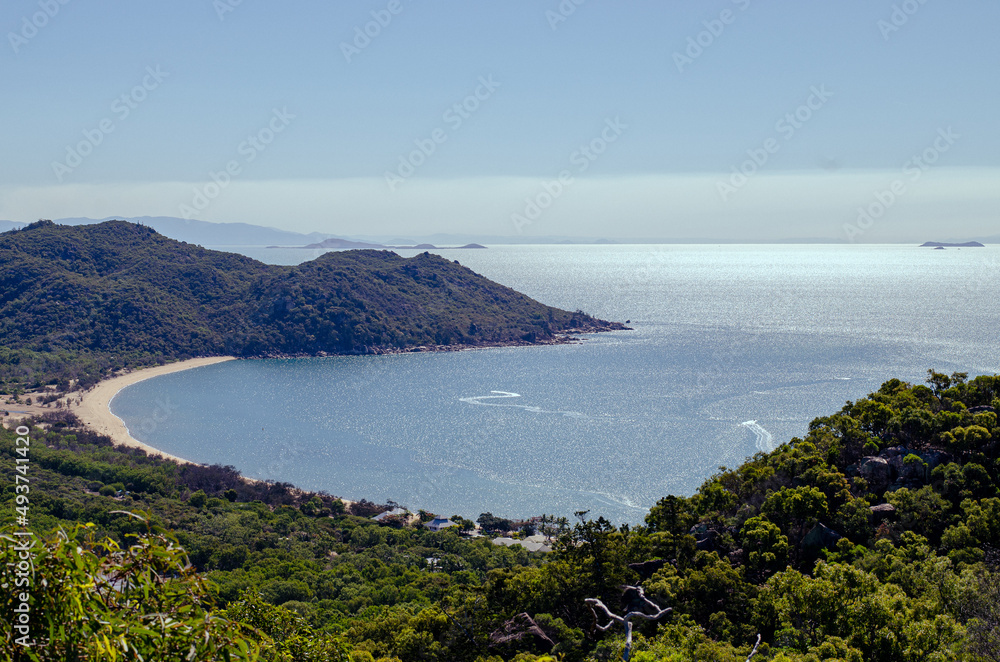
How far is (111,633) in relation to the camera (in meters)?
3.44

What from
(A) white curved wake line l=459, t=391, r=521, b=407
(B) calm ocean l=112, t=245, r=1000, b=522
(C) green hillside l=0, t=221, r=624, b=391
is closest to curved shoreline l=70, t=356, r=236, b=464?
(B) calm ocean l=112, t=245, r=1000, b=522

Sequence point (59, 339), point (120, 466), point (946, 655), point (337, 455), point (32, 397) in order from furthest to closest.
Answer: point (59, 339), point (32, 397), point (337, 455), point (120, 466), point (946, 655)

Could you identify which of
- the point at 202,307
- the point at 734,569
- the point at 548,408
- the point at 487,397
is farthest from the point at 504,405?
the point at 202,307

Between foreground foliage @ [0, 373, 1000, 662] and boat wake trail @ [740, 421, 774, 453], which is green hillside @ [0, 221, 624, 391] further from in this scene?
foreground foliage @ [0, 373, 1000, 662]

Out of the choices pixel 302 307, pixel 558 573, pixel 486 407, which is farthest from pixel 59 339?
pixel 558 573

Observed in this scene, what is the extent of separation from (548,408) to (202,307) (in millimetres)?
69817

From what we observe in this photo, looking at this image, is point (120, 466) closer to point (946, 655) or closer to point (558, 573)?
point (558, 573)

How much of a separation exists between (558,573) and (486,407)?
4744cm

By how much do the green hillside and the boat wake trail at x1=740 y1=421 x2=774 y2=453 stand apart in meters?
55.9

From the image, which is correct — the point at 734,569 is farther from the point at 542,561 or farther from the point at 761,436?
the point at 761,436

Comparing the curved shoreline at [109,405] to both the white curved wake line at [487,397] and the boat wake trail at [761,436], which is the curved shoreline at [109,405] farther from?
the boat wake trail at [761,436]

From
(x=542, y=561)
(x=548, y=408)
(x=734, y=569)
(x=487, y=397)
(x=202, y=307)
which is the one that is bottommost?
(x=542, y=561)

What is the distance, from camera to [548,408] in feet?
223

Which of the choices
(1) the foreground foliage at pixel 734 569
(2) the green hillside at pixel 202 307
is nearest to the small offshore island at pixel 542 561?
(1) the foreground foliage at pixel 734 569
